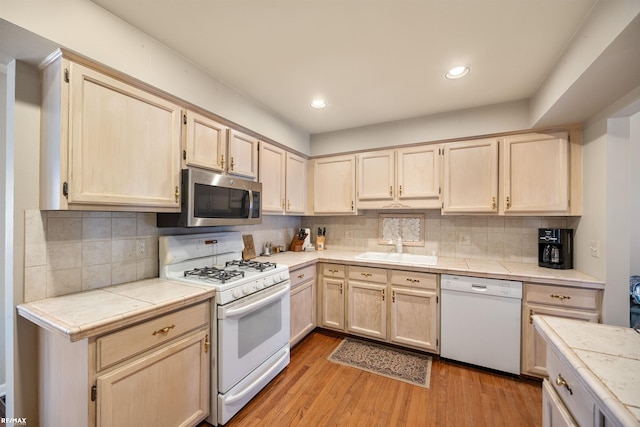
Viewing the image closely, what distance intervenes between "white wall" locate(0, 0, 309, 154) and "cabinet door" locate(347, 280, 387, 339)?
200cm

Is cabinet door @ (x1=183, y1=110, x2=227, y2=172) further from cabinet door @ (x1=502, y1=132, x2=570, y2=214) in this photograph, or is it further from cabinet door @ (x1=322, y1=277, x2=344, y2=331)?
cabinet door @ (x1=502, y1=132, x2=570, y2=214)

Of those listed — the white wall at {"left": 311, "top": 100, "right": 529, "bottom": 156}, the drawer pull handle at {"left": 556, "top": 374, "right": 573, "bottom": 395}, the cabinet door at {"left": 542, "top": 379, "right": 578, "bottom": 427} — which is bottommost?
the cabinet door at {"left": 542, "top": 379, "right": 578, "bottom": 427}

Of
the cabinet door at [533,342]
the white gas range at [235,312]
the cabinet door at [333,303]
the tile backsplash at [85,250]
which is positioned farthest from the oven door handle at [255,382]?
the cabinet door at [533,342]

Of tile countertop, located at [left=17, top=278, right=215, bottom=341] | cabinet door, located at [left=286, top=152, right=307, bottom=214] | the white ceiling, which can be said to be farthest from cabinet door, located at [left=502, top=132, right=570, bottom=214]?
tile countertop, located at [left=17, top=278, right=215, bottom=341]

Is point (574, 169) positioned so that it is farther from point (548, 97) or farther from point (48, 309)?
point (48, 309)

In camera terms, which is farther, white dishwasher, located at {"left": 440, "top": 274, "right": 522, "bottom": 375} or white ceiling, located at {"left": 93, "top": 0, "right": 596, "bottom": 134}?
white dishwasher, located at {"left": 440, "top": 274, "right": 522, "bottom": 375}

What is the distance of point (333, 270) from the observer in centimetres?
284

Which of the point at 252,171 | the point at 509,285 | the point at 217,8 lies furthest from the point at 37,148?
the point at 509,285

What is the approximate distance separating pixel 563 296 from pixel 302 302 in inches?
85.3

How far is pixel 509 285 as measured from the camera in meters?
2.09

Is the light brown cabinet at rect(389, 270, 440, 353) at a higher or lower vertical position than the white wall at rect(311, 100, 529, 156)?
lower

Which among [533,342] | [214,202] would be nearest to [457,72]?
[214,202]

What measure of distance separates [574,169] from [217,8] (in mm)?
2927

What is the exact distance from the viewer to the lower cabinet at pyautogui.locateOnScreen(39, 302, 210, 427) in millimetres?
1127
